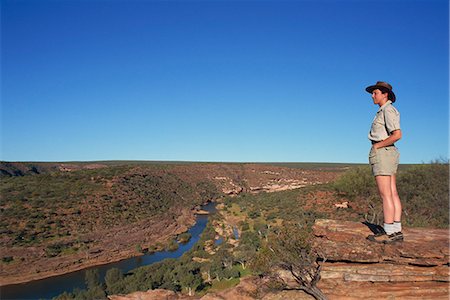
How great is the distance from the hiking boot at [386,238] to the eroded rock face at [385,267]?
0.11 m

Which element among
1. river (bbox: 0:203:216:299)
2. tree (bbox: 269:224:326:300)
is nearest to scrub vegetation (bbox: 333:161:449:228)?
tree (bbox: 269:224:326:300)

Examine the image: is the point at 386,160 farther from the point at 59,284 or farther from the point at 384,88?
the point at 59,284

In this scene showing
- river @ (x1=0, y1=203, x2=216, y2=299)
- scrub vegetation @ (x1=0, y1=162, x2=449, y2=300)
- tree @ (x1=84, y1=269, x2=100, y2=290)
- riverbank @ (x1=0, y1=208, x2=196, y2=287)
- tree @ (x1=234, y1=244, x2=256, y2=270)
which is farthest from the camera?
riverbank @ (x1=0, y1=208, x2=196, y2=287)

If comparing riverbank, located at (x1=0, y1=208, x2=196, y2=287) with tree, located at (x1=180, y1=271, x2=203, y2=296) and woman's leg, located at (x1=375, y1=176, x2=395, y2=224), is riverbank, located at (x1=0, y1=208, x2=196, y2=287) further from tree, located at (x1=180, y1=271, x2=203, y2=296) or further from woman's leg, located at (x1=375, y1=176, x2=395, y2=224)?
woman's leg, located at (x1=375, y1=176, x2=395, y2=224)

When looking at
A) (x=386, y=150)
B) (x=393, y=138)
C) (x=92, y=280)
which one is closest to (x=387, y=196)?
(x=386, y=150)

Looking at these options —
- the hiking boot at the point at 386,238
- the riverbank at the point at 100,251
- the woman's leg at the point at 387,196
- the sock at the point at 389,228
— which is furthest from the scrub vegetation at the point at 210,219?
the woman's leg at the point at 387,196

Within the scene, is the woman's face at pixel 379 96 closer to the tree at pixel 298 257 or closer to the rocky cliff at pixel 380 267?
the rocky cliff at pixel 380 267

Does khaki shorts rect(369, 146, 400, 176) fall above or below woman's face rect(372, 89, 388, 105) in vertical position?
below

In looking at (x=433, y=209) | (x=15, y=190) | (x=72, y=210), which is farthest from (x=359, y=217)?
(x=15, y=190)

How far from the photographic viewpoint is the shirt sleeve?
5254mm

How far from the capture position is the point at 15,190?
134 feet

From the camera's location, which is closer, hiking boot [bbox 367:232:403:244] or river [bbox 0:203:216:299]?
hiking boot [bbox 367:232:403:244]

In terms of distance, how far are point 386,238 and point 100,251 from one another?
29568mm

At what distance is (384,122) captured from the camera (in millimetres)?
5457
